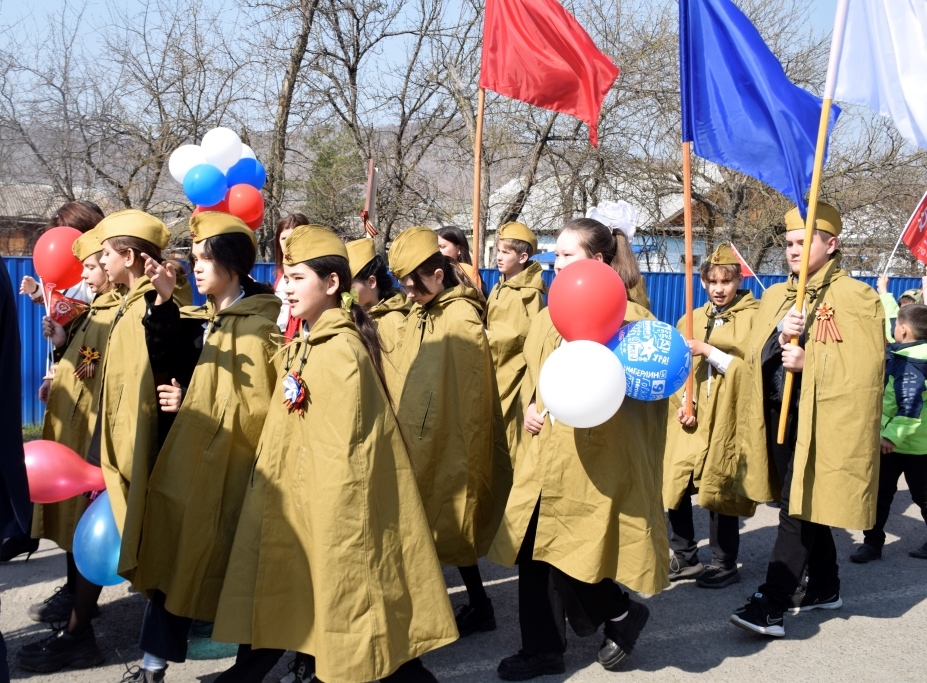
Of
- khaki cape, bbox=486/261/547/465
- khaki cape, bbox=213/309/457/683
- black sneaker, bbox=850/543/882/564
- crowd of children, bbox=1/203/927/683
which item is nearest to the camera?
khaki cape, bbox=213/309/457/683

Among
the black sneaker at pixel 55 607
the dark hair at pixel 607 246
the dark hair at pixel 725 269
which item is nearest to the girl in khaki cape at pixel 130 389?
the black sneaker at pixel 55 607

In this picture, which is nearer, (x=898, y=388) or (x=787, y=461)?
(x=787, y=461)

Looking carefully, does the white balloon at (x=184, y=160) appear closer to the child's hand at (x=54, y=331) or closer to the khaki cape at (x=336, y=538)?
the child's hand at (x=54, y=331)

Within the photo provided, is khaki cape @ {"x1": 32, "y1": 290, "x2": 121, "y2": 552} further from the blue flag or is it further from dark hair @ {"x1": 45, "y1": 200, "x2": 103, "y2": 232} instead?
the blue flag

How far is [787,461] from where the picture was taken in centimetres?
449

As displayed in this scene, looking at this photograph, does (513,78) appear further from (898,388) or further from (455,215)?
(455,215)

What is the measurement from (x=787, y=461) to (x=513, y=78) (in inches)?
132

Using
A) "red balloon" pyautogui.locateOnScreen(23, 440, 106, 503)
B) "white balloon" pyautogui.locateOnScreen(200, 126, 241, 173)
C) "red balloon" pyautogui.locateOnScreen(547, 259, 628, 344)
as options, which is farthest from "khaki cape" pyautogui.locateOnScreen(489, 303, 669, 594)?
"white balloon" pyautogui.locateOnScreen(200, 126, 241, 173)

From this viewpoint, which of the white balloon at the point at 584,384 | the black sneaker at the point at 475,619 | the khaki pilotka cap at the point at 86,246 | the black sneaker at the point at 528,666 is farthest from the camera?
the black sneaker at the point at 475,619

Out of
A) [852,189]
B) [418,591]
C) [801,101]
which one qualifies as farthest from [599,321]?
[852,189]

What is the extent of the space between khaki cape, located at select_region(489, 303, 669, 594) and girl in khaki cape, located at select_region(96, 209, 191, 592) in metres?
1.50

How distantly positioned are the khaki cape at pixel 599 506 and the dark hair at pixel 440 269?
1159 millimetres

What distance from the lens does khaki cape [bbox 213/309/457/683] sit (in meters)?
2.97

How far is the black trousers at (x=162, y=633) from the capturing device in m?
3.39
